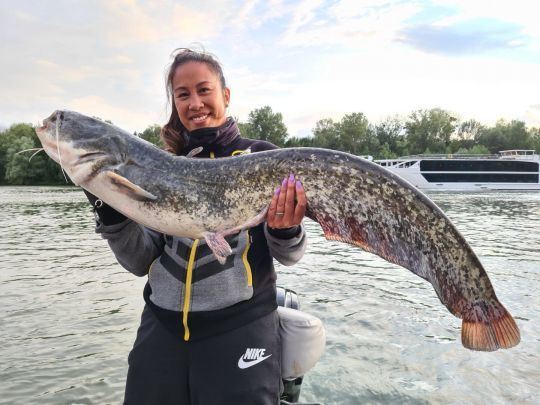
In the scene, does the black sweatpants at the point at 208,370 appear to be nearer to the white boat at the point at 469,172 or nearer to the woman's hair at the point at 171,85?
the woman's hair at the point at 171,85

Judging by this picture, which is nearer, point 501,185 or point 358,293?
point 358,293

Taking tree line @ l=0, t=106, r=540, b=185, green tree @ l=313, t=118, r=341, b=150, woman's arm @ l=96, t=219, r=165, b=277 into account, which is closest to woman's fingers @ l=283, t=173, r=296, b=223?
woman's arm @ l=96, t=219, r=165, b=277

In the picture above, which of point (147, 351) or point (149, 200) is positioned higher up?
point (149, 200)

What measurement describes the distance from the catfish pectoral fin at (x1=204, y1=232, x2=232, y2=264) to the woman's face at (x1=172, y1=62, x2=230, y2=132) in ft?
2.80

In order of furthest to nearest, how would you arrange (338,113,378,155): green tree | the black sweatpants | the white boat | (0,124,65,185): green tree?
(338,113,378,155): green tree
(0,124,65,185): green tree
the white boat
the black sweatpants

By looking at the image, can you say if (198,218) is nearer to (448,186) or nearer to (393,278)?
(393,278)

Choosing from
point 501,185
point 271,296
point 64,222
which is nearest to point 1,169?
point 64,222

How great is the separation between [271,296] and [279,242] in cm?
36

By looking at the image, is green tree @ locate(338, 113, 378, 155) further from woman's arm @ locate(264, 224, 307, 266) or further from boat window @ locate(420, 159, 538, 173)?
woman's arm @ locate(264, 224, 307, 266)

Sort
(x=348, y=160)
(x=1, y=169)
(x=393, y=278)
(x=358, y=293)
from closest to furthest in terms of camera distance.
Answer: (x=348, y=160) < (x=358, y=293) < (x=393, y=278) < (x=1, y=169)

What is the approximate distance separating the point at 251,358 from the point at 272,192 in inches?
38.6

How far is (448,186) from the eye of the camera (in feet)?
176

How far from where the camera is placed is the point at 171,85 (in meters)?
3.23

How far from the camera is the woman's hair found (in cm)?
320
